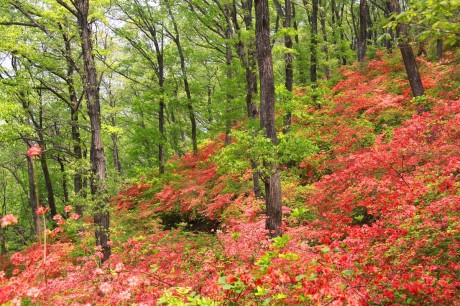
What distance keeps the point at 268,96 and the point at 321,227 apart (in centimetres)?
369

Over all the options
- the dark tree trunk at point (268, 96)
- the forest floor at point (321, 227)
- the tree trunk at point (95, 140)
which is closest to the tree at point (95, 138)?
the tree trunk at point (95, 140)

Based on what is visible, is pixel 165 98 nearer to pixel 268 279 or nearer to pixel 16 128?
pixel 16 128

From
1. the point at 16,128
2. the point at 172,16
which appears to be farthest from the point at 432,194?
the point at 172,16

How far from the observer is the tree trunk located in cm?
912

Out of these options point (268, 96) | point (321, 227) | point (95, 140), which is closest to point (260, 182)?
point (321, 227)

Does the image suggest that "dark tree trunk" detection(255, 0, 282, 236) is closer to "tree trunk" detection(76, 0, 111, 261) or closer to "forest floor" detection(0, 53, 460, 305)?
"forest floor" detection(0, 53, 460, 305)

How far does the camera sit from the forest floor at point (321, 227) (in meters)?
4.18

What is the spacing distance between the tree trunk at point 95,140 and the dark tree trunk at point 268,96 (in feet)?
15.9

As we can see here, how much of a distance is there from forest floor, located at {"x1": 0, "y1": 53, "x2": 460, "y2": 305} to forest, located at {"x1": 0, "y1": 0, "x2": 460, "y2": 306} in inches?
1.8

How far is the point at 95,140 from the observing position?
933cm

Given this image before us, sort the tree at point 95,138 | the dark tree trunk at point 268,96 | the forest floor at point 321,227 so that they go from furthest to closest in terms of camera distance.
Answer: the tree at point 95,138 → the dark tree trunk at point 268,96 → the forest floor at point 321,227

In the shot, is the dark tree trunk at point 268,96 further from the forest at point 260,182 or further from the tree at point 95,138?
the tree at point 95,138

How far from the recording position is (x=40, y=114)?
1894 centimetres

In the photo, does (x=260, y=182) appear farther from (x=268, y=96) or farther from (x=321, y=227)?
(x=268, y=96)
